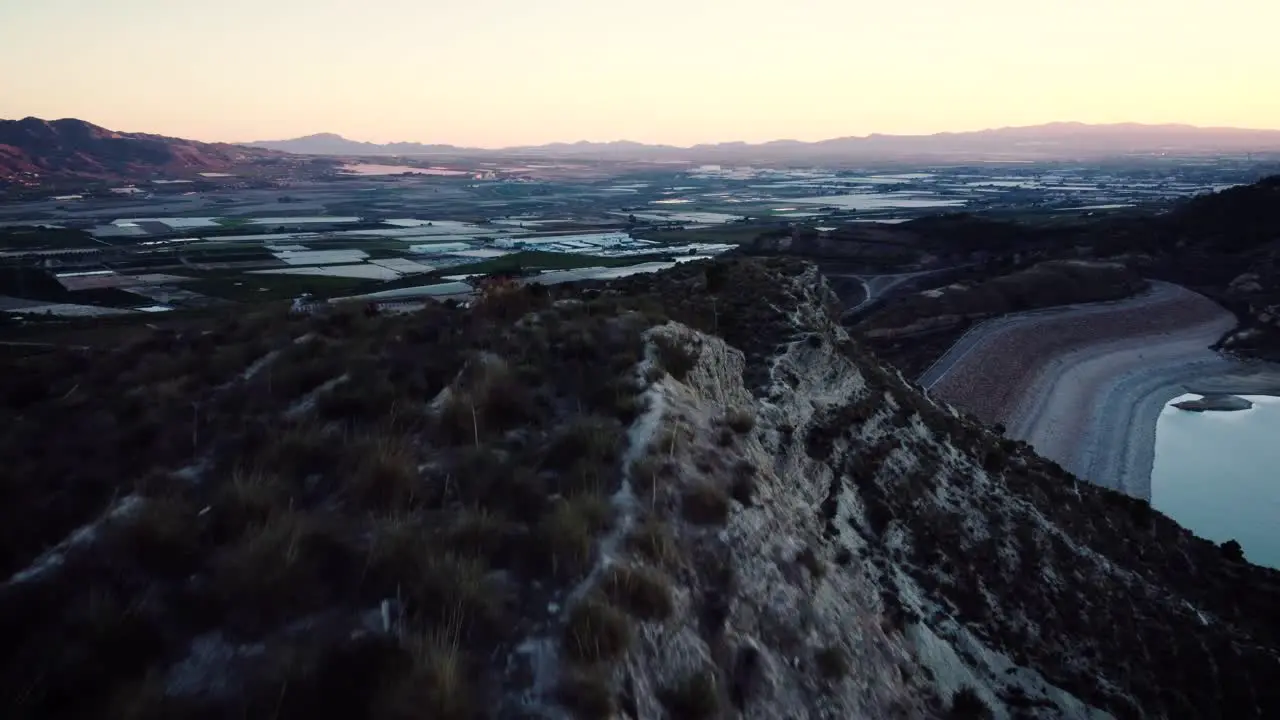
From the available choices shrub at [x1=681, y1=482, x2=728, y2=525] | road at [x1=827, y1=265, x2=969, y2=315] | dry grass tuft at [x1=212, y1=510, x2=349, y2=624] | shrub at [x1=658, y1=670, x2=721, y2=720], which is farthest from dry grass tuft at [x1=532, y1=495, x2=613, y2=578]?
road at [x1=827, y1=265, x2=969, y2=315]

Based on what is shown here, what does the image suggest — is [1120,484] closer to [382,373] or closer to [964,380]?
[964,380]

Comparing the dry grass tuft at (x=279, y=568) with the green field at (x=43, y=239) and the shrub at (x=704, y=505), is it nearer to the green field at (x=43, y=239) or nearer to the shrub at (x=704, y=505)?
the shrub at (x=704, y=505)

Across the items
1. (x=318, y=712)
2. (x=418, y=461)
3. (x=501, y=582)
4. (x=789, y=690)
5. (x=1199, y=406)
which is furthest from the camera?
(x=1199, y=406)

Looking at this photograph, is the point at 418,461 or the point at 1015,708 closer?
the point at 418,461

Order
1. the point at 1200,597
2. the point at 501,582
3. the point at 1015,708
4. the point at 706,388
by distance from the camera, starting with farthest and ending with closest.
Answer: the point at 1200,597 → the point at 706,388 → the point at 1015,708 → the point at 501,582

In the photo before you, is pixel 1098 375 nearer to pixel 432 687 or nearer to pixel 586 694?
pixel 586 694

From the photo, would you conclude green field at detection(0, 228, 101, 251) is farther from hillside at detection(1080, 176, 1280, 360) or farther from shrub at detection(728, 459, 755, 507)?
hillside at detection(1080, 176, 1280, 360)

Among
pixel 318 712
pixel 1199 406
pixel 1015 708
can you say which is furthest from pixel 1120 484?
pixel 318 712

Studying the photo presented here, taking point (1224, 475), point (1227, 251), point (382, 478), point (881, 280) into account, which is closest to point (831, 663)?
point (382, 478)
